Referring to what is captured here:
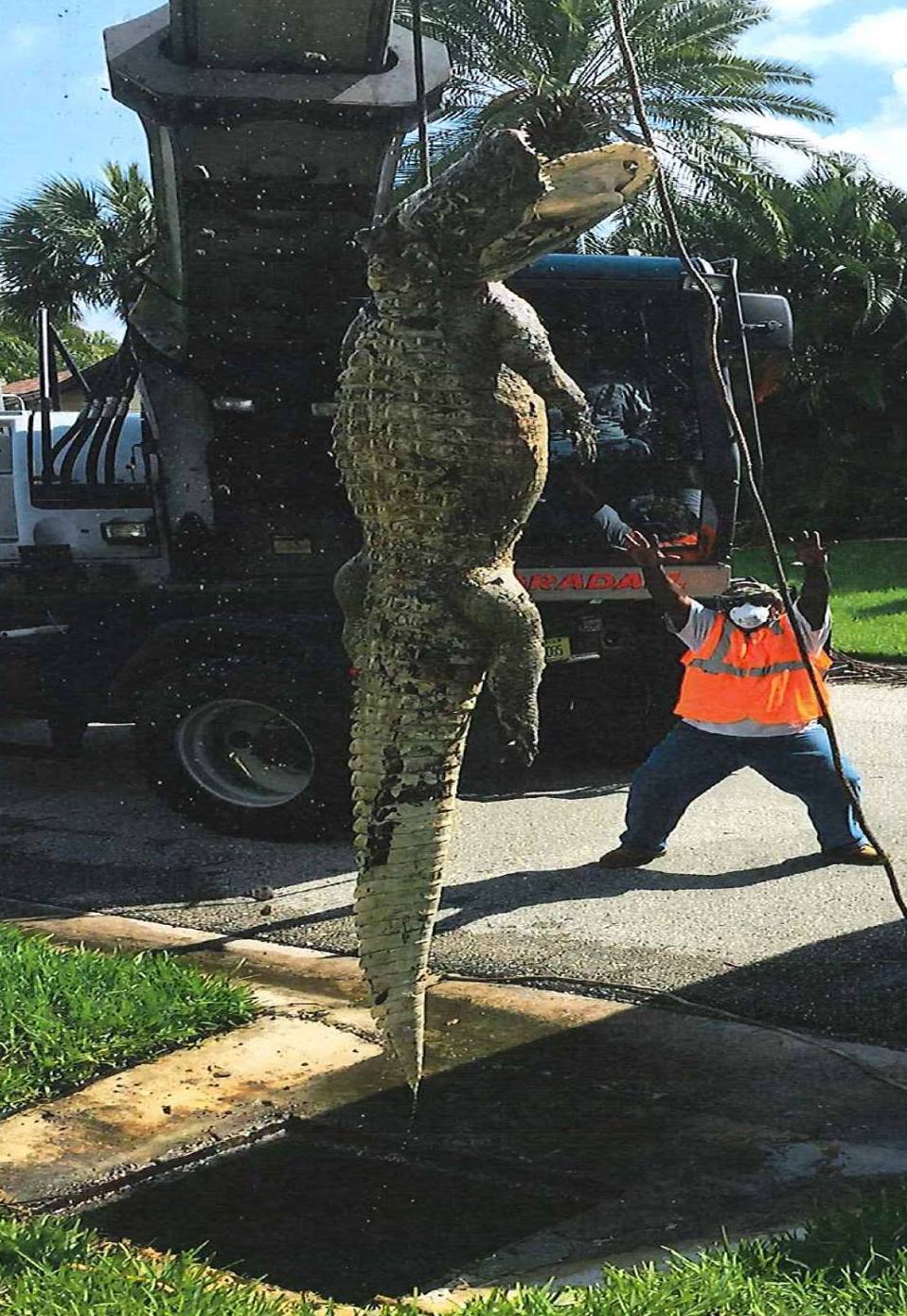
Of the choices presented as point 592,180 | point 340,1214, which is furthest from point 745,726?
point 592,180

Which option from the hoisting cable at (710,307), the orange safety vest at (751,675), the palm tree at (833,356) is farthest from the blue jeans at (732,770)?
the palm tree at (833,356)

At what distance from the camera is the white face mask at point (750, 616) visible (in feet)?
22.4

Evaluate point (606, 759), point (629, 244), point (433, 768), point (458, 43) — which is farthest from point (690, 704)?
point (629, 244)

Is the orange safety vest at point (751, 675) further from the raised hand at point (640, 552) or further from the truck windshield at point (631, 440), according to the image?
the truck windshield at point (631, 440)

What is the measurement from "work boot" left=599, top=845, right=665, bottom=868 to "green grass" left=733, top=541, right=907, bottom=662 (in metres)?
3.11

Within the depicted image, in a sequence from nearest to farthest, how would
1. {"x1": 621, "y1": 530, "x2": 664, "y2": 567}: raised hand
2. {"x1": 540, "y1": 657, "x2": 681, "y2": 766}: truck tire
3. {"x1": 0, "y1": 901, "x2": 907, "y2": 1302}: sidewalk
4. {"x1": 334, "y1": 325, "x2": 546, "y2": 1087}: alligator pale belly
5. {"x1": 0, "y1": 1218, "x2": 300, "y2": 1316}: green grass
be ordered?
{"x1": 334, "y1": 325, "x2": 546, "y2": 1087}: alligator pale belly, {"x1": 0, "y1": 1218, "x2": 300, "y2": 1316}: green grass, {"x1": 0, "y1": 901, "x2": 907, "y2": 1302}: sidewalk, {"x1": 621, "y1": 530, "x2": 664, "y2": 567}: raised hand, {"x1": 540, "y1": 657, "x2": 681, "y2": 766}: truck tire

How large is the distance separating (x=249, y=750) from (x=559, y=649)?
5.11 ft

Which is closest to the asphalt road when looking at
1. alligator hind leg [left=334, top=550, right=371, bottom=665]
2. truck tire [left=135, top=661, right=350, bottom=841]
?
truck tire [left=135, top=661, right=350, bottom=841]

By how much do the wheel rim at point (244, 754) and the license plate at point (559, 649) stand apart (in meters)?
1.26

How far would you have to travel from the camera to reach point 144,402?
7520 millimetres

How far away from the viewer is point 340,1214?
3922mm

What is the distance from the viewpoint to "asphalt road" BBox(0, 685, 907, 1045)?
5.71 metres

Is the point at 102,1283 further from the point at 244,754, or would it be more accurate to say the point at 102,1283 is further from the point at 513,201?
the point at 244,754

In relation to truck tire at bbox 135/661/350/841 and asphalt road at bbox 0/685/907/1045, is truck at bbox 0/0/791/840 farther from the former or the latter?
asphalt road at bbox 0/685/907/1045
